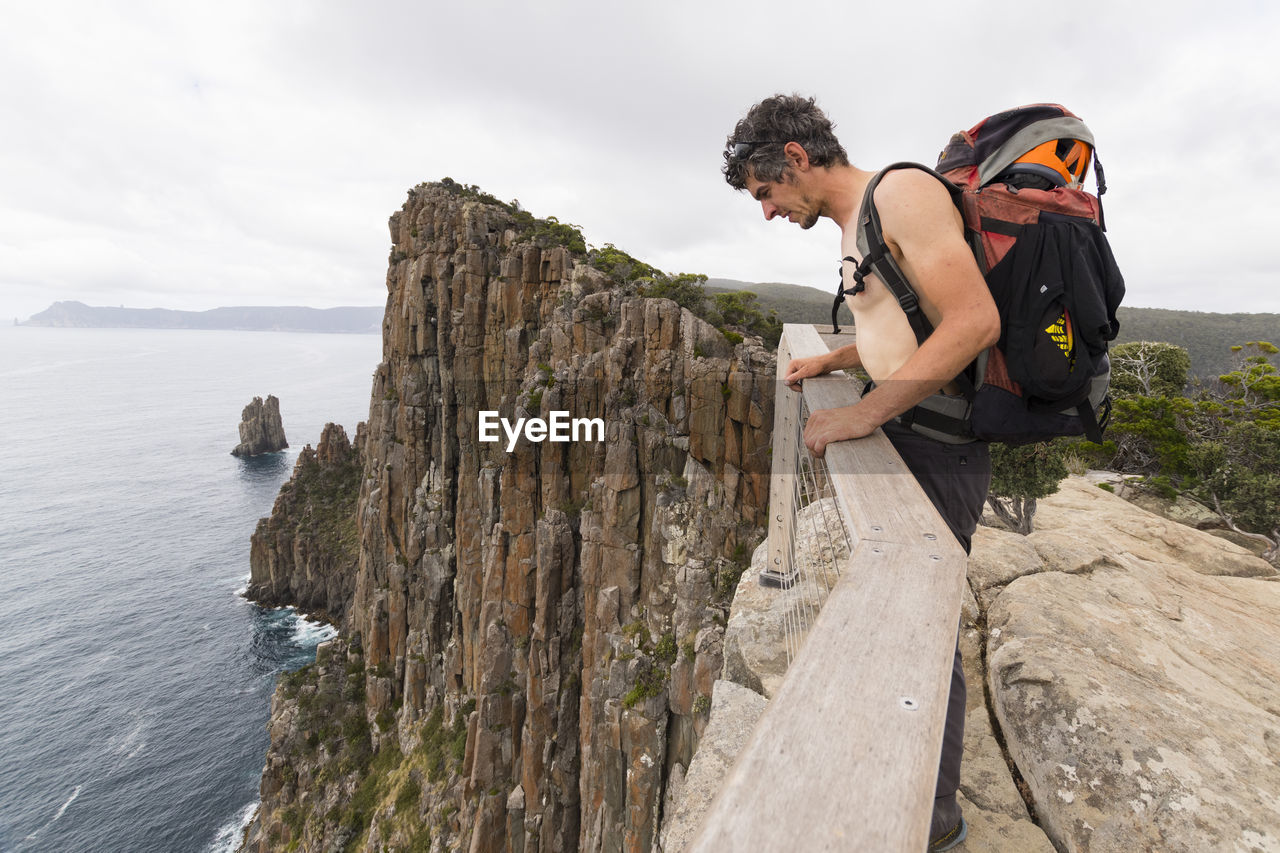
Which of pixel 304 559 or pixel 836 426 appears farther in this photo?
pixel 304 559

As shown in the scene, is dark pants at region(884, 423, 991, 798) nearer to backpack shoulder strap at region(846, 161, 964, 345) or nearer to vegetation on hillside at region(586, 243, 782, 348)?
backpack shoulder strap at region(846, 161, 964, 345)

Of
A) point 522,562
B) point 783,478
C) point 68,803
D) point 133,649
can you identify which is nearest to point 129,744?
point 68,803

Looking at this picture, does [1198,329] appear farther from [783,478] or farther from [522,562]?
[783,478]

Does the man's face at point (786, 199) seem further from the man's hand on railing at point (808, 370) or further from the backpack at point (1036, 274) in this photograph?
the man's hand on railing at point (808, 370)

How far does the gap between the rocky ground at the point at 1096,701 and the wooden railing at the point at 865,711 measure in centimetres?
206

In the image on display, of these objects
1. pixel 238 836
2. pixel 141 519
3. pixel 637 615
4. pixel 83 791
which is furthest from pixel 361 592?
pixel 141 519

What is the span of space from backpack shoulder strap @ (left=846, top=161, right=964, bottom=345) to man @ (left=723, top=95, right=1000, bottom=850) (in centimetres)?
4

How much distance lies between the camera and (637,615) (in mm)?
22938

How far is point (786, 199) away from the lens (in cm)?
314

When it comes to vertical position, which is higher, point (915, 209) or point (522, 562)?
point (915, 209)

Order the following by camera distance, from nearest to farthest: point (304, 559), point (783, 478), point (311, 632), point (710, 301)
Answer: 1. point (783, 478)
2. point (710, 301)
3. point (311, 632)
4. point (304, 559)

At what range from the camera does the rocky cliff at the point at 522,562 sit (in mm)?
20281

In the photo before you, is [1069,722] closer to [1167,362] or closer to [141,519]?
[1167,362]

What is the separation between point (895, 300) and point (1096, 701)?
273cm
